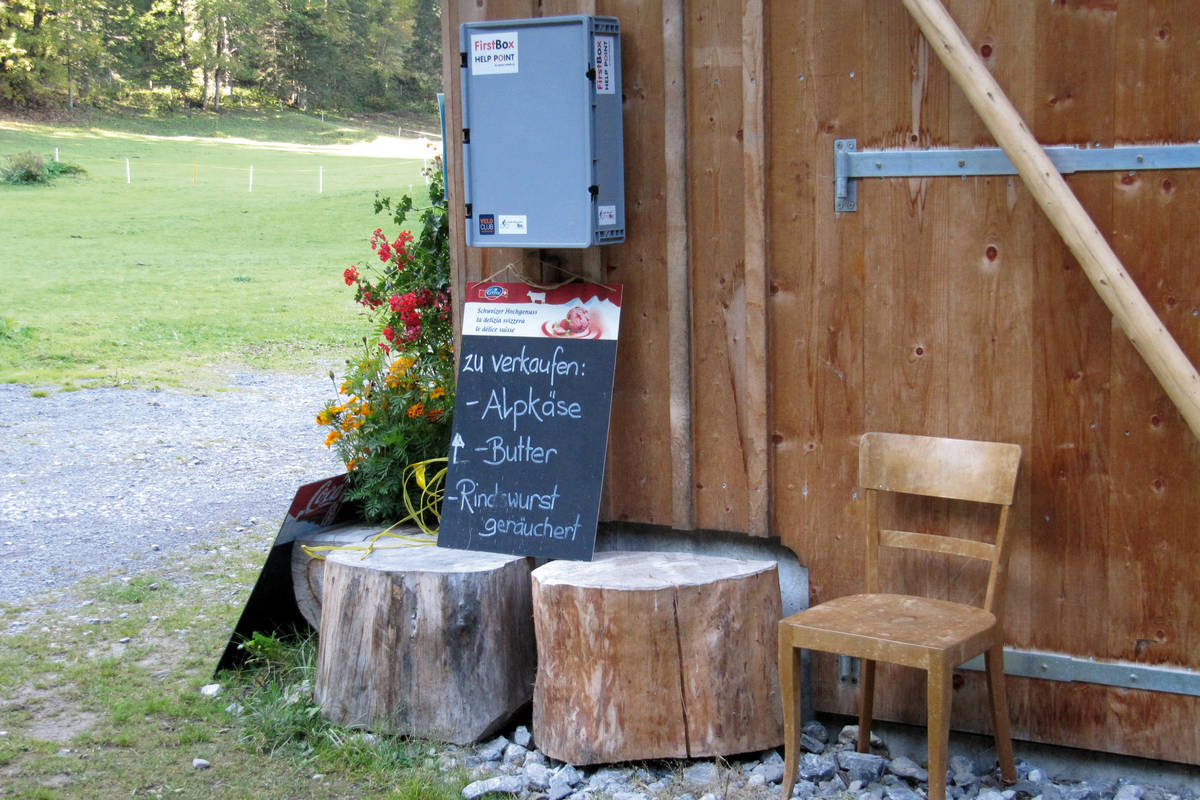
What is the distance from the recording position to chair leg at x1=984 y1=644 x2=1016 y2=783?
134 inches

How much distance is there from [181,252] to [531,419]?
18.3 meters

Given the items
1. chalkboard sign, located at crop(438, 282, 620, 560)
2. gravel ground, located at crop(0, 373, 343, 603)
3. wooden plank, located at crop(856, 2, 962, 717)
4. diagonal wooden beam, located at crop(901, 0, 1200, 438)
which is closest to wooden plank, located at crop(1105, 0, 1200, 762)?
diagonal wooden beam, located at crop(901, 0, 1200, 438)

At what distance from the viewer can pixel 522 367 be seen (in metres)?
4.34

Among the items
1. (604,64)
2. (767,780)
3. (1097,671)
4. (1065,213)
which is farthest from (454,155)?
(1097,671)

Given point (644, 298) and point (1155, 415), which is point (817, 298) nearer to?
point (644, 298)

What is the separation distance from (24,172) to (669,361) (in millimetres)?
28226

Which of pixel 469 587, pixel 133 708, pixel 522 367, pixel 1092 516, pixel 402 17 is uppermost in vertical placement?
pixel 402 17

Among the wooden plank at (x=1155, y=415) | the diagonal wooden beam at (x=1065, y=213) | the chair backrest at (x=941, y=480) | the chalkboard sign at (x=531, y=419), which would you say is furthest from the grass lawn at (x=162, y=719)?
the diagonal wooden beam at (x=1065, y=213)

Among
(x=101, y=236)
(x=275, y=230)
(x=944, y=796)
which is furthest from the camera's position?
(x=275, y=230)

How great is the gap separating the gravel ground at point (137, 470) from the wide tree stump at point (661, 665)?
3085 millimetres

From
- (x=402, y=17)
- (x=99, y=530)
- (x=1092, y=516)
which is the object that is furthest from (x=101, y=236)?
(x=402, y=17)

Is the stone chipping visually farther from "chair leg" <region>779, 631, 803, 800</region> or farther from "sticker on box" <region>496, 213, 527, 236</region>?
Result: "sticker on box" <region>496, 213, 527, 236</region>

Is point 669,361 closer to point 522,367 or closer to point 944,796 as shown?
point 522,367

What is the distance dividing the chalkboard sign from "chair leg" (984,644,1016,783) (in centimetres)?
133
